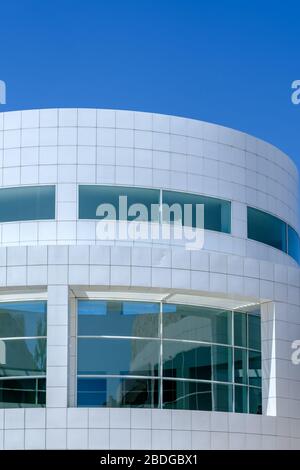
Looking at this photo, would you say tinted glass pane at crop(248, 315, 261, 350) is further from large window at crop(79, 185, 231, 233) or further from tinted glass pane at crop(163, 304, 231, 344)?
large window at crop(79, 185, 231, 233)

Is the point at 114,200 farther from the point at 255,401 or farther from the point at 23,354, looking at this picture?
the point at 255,401

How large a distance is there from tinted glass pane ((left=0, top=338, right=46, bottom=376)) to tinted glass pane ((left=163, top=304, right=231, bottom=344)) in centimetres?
360

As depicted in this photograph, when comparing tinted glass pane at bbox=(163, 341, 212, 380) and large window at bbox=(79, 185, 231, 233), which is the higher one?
large window at bbox=(79, 185, 231, 233)

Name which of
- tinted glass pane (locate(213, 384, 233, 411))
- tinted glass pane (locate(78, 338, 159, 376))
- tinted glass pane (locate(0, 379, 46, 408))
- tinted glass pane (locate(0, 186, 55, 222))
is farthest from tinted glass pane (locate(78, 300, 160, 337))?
tinted glass pane (locate(0, 186, 55, 222))

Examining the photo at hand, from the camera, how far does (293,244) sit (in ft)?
111

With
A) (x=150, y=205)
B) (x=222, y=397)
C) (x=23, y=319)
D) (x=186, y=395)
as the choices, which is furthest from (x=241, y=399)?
(x=23, y=319)

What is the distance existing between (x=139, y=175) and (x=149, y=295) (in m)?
3.77

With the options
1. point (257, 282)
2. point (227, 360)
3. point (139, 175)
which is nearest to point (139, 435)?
point (227, 360)

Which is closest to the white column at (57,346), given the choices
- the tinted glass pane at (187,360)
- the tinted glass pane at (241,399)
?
→ the tinted glass pane at (187,360)

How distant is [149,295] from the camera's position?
28438 mm

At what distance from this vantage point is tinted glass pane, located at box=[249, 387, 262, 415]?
29375 mm

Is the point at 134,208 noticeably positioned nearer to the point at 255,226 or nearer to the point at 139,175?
the point at 139,175

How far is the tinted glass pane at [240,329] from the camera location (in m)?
29.5

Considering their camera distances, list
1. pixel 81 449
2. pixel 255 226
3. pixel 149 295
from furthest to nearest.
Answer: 1. pixel 255 226
2. pixel 149 295
3. pixel 81 449
